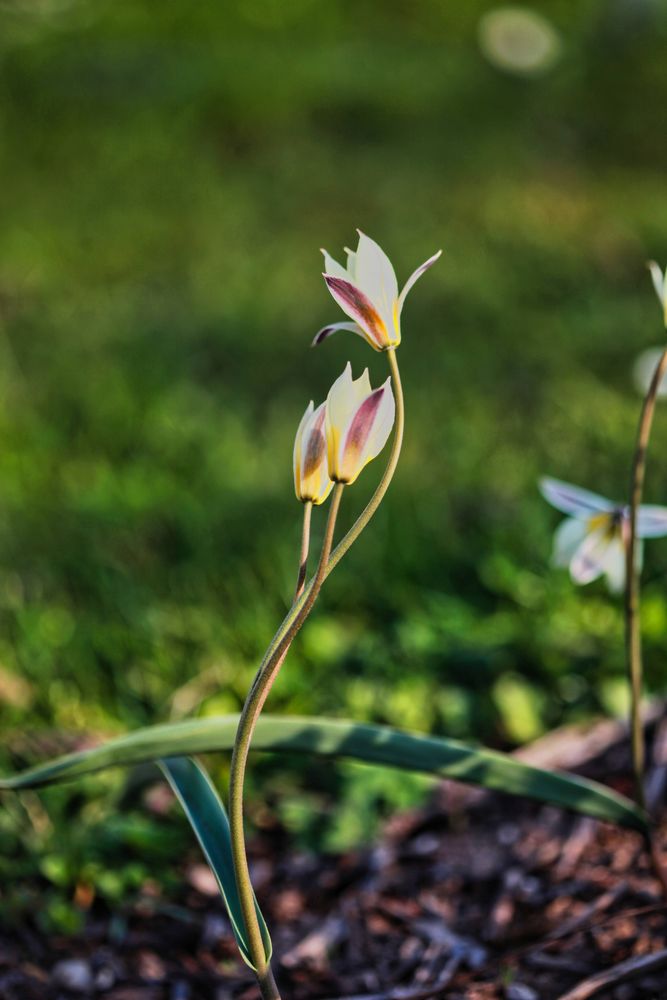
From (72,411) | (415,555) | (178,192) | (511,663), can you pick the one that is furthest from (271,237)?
(511,663)

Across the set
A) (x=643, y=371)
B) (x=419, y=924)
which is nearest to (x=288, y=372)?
(x=643, y=371)

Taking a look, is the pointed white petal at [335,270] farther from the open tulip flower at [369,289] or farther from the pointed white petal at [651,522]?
the pointed white petal at [651,522]

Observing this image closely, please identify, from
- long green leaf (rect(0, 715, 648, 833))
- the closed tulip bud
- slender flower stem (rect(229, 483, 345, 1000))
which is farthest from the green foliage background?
the closed tulip bud

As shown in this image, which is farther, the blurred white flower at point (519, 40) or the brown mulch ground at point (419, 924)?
the blurred white flower at point (519, 40)

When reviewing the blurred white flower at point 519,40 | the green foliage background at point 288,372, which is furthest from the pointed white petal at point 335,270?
the blurred white flower at point 519,40

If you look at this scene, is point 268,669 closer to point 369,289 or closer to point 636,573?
point 369,289

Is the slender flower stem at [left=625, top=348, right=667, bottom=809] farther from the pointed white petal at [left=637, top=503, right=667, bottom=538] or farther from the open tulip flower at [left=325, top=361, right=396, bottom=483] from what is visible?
the open tulip flower at [left=325, top=361, right=396, bottom=483]

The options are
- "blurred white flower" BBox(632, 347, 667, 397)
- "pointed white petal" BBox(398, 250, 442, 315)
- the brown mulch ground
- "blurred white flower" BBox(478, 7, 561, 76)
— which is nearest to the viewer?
"pointed white petal" BBox(398, 250, 442, 315)
